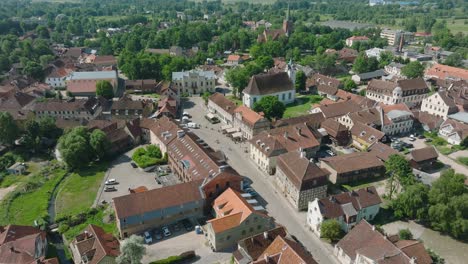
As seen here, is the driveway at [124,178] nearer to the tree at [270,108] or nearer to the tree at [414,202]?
the tree at [270,108]

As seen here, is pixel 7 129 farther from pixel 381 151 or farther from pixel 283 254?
pixel 381 151

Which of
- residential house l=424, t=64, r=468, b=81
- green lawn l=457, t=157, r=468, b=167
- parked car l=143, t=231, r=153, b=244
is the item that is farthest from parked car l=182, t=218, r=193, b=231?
residential house l=424, t=64, r=468, b=81

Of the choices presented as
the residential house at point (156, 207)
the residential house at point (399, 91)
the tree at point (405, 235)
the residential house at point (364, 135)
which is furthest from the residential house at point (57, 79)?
the tree at point (405, 235)

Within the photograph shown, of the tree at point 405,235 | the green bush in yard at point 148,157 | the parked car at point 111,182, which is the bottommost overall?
the parked car at point 111,182

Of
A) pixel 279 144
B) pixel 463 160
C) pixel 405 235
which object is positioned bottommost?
pixel 463 160

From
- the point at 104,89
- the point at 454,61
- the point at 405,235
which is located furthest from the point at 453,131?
the point at 104,89

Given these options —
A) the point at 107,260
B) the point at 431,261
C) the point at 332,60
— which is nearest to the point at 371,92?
the point at 332,60

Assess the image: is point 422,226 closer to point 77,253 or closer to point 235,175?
point 235,175
